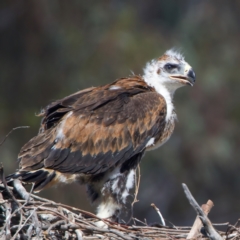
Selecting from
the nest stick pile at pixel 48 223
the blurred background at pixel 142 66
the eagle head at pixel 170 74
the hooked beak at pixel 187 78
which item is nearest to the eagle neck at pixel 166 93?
the eagle head at pixel 170 74

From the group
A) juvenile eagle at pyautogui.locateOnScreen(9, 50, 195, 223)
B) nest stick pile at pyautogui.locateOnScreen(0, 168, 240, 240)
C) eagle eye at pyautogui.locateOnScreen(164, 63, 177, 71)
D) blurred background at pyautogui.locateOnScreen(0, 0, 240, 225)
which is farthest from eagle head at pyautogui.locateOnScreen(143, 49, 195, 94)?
blurred background at pyautogui.locateOnScreen(0, 0, 240, 225)

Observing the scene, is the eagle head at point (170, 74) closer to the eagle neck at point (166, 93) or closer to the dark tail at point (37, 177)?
the eagle neck at point (166, 93)

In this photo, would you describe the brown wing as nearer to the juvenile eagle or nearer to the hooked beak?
the juvenile eagle

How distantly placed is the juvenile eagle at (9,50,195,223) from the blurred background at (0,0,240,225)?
7.36 m

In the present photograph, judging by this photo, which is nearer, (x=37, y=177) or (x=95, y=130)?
(x=37, y=177)

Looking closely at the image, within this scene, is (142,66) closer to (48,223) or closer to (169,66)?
(169,66)

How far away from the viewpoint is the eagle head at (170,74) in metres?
8.11

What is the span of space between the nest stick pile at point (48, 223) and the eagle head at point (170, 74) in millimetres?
1852

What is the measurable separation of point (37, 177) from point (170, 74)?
189cm

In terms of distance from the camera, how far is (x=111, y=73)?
54.7ft

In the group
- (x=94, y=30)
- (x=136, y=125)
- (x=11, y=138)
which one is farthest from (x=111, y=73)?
(x=136, y=125)

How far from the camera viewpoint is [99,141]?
7.44 meters

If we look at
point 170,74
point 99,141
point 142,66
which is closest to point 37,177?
point 99,141

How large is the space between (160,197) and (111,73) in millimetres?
3398
